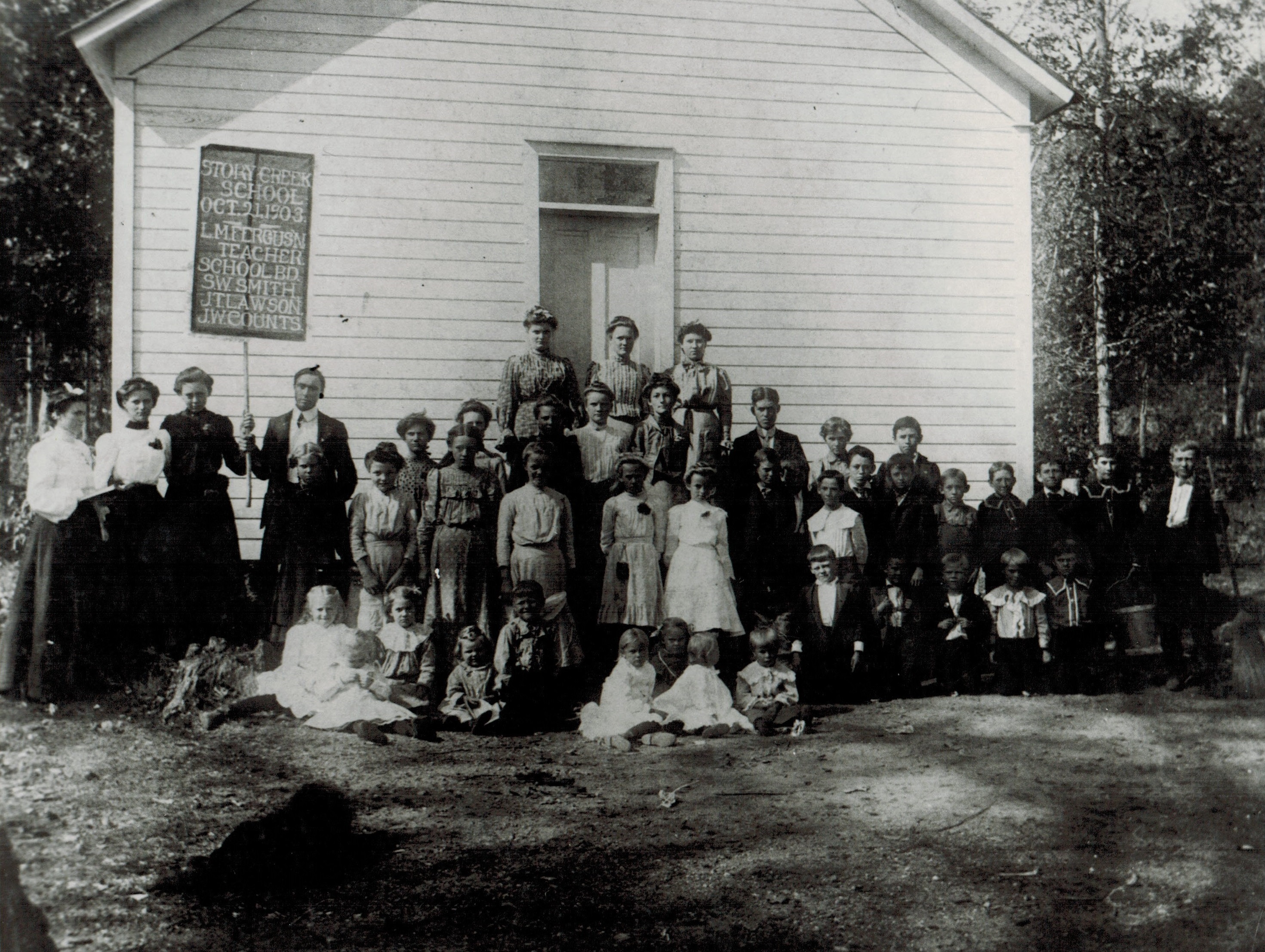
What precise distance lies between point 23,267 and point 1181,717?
1079 centimetres

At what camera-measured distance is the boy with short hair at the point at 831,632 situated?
696 centimetres

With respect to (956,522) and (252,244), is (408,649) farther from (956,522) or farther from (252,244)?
(956,522)

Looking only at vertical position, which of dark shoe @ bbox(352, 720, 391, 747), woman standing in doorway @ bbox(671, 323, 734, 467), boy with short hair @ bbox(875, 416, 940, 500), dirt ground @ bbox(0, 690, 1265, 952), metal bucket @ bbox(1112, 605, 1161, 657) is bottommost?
dirt ground @ bbox(0, 690, 1265, 952)

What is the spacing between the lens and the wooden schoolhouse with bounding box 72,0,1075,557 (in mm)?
7777

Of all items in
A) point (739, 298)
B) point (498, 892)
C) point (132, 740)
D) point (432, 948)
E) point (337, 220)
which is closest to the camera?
point (432, 948)

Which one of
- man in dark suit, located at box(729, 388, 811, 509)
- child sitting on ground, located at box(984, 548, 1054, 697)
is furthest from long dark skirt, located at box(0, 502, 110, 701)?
child sitting on ground, located at box(984, 548, 1054, 697)

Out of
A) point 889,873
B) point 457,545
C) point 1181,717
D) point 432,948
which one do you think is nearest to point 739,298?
point 457,545

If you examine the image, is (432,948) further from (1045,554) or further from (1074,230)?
(1074,230)

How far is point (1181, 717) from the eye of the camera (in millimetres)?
6492

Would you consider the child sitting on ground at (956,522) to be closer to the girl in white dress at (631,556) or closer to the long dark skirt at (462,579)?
the girl in white dress at (631,556)

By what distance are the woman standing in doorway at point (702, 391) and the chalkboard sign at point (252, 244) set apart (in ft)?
9.17

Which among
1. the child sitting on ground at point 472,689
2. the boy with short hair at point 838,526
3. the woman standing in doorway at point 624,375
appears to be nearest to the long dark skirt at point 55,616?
the child sitting on ground at point 472,689

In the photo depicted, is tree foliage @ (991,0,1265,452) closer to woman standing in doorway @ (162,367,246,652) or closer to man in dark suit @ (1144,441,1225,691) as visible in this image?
man in dark suit @ (1144,441,1225,691)

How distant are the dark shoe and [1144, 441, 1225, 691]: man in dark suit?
16.8ft
